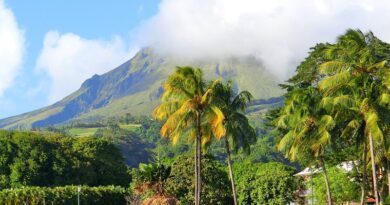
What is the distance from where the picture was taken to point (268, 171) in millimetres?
71188

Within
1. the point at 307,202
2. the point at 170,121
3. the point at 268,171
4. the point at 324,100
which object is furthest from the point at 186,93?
the point at 307,202

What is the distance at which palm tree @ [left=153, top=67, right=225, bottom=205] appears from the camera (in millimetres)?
46000

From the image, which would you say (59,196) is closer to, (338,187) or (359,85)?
(338,187)

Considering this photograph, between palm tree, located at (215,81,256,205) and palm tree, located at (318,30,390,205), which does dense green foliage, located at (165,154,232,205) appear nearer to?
palm tree, located at (215,81,256,205)

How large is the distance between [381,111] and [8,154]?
48.1 m

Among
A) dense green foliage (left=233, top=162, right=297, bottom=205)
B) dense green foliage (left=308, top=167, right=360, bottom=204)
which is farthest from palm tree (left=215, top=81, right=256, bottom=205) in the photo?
dense green foliage (left=233, top=162, right=297, bottom=205)

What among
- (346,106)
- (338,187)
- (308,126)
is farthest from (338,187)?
(346,106)

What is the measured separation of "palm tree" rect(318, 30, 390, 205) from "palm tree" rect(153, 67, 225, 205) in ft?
27.1

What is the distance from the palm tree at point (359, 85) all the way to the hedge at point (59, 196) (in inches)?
1017

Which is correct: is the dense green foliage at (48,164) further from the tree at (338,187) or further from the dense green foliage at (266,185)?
the tree at (338,187)

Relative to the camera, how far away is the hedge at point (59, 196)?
55.8 metres

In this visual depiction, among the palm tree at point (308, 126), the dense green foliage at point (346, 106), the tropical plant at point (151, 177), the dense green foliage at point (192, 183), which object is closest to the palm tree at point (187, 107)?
the palm tree at point (308, 126)

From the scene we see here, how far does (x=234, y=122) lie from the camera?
165 ft

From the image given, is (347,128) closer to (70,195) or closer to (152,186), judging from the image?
(152,186)
